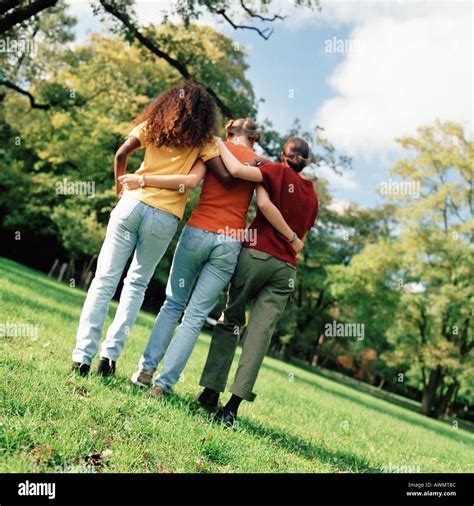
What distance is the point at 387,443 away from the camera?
21.4 feet

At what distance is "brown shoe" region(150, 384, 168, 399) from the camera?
4068 millimetres

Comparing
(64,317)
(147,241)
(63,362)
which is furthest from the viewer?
(64,317)

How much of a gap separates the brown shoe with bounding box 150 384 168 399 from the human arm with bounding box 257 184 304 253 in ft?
5.57

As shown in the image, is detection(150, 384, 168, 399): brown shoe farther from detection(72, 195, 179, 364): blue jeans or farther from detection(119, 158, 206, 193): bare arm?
detection(119, 158, 206, 193): bare arm

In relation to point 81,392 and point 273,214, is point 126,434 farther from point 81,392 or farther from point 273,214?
point 273,214

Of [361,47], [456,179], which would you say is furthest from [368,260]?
[361,47]

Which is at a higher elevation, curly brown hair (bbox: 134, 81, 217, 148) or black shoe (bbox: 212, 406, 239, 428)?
curly brown hair (bbox: 134, 81, 217, 148)

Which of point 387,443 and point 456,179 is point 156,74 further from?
point 387,443

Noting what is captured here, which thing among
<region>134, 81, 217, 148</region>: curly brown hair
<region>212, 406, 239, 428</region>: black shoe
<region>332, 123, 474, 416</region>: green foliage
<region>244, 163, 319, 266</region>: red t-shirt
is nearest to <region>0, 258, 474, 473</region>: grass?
<region>212, 406, 239, 428</region>: black shoe

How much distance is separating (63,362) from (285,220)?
2.46m

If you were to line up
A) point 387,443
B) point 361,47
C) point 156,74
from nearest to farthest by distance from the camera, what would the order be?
point 387,443, point 361,47, point 156,74

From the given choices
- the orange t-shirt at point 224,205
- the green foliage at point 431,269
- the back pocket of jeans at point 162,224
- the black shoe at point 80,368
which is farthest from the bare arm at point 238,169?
the green foliage at point 431,269

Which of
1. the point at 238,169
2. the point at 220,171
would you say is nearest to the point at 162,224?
the point at 220,171

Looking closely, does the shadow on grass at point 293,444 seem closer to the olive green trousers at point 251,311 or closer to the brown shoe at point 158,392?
the brown shoe at point 158,392
